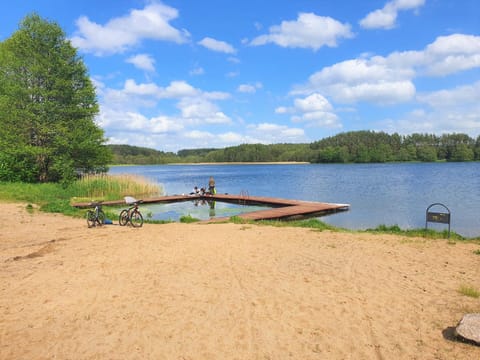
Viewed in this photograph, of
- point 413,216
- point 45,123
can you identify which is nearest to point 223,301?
point 413,216

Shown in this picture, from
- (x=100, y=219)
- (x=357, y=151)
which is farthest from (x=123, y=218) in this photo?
(x=357, y=151)

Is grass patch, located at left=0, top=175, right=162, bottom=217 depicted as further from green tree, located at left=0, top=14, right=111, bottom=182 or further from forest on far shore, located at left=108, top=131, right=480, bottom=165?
forest on far shore, located at left=108, top=131, right=480, bottom=165

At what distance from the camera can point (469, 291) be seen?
557 cm

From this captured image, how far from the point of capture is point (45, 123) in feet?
79.0

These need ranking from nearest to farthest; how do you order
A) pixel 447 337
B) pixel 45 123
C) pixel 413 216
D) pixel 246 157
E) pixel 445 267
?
pixel 447 337 < pixel 445 267 < pixel 413 216 < pixel 45 123 < pixel 246 157

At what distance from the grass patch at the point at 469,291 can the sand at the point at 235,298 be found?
102 mm

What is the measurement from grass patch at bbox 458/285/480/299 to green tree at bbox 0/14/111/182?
967 inches

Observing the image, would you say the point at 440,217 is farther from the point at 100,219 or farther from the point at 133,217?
the point at 100,219

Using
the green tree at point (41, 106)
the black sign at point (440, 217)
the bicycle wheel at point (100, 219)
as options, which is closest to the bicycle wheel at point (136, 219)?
the bicycle wheel at point (100, 219)

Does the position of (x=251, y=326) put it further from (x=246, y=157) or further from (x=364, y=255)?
(x=246, y=157)

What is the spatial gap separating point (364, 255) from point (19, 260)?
26.1ft

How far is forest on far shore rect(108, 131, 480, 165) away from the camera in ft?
371

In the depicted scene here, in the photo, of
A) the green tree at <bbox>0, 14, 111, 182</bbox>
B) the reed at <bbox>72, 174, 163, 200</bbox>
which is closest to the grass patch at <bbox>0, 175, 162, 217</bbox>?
the reed at <bbox>72, 174, 163, 200</bbox>

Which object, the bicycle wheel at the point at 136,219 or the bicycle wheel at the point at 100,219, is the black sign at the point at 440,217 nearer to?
the bicycle wheel at the point at 136,219
